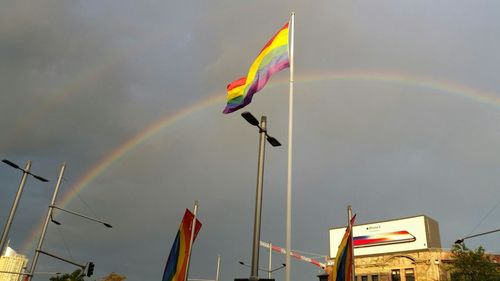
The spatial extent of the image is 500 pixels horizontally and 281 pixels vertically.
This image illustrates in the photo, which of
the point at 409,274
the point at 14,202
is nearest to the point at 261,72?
the point at 14,202

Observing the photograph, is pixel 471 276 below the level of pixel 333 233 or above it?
below

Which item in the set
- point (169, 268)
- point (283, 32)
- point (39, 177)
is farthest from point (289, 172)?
point (39, 177)

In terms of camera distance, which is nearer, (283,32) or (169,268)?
(283,32)

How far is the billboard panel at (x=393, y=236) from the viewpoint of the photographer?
226 feet

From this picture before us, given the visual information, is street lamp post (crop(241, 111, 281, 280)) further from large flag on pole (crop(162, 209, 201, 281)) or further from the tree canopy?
the tree canopy

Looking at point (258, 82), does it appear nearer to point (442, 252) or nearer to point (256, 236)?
point (256, 236)

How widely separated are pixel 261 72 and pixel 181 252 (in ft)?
45.0

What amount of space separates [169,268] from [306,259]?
10410cm

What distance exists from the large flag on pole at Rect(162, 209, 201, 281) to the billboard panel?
5371 cm

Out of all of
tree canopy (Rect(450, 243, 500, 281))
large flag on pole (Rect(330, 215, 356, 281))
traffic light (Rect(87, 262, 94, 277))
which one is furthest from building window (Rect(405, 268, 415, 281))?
traffic light (Rect(87, 262, 94, 277))

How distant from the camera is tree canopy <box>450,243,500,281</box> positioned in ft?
165

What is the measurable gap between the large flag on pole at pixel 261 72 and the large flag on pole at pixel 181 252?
1020 centimetres

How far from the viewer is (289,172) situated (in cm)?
1509

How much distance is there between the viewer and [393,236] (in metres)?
71.4
